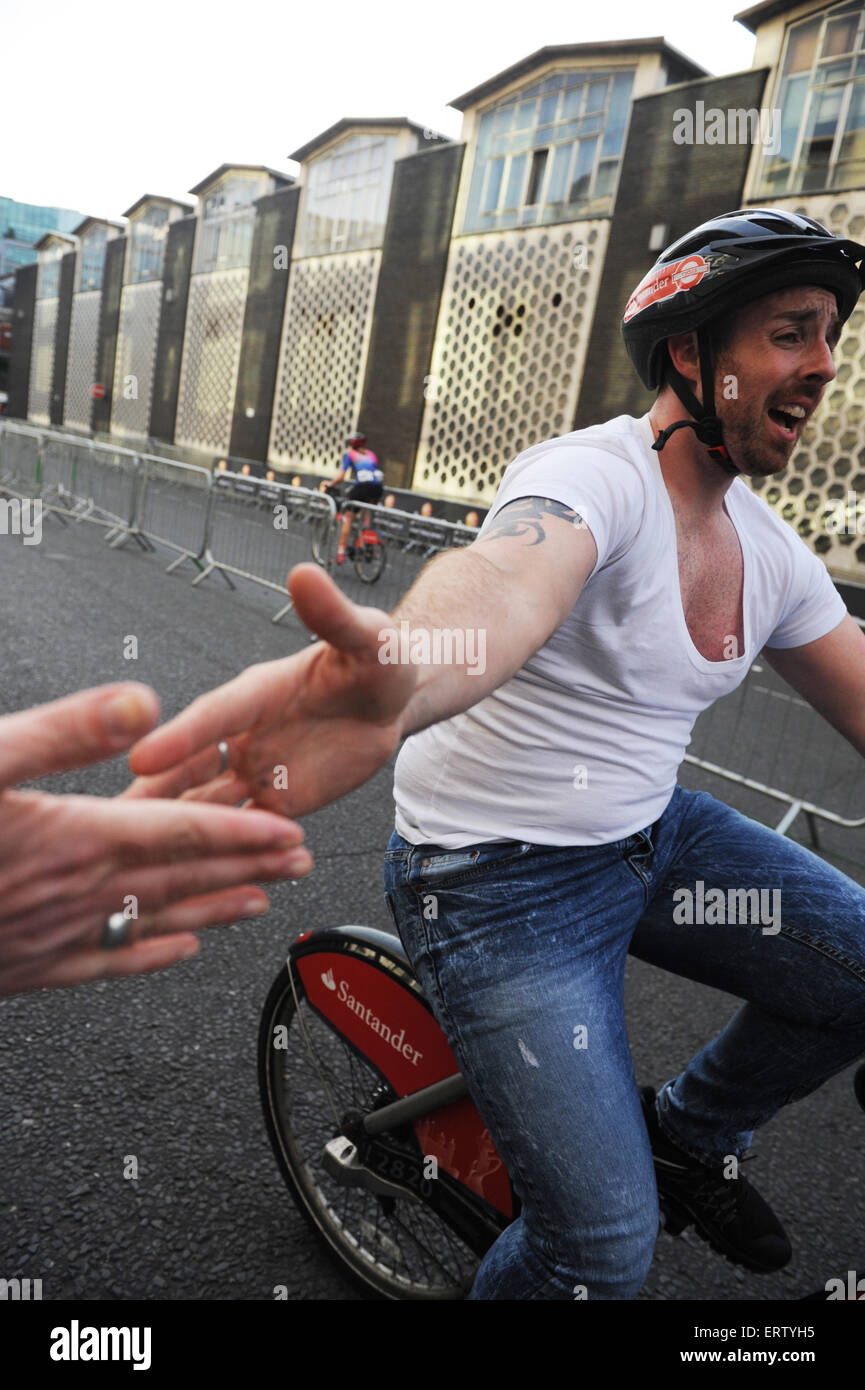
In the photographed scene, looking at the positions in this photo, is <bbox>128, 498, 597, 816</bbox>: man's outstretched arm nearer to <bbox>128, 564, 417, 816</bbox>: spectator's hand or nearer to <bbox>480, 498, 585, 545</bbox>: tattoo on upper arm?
<bbox>128, 564, 417, 816</bbox>: spectator's hand

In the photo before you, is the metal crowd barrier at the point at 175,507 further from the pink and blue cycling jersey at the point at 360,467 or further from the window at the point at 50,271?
the window at the point at 50,271

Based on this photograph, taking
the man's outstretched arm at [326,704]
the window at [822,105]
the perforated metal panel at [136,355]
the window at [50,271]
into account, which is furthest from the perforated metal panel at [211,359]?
the man's outstretched arm at [326,704]

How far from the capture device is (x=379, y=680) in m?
0.99

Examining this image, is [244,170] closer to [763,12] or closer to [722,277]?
[763,12]

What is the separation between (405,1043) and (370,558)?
10944 millimetres

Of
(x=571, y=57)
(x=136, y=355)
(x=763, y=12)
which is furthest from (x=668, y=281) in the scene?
(x=136, y=355)

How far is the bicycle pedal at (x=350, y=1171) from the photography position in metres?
2.32

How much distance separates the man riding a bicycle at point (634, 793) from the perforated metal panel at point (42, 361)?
62.1 meters

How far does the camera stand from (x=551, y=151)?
24.2 meters

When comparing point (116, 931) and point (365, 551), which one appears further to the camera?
point (365, 551)

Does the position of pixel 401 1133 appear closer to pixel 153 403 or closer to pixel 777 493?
pixel 777 493

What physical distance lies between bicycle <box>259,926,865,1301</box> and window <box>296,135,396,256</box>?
31526mm
